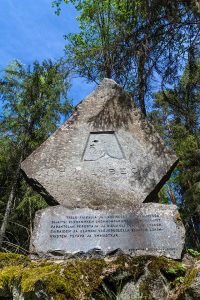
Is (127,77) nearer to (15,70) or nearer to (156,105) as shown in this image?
(15,70)

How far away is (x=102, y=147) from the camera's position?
4906 millimetres

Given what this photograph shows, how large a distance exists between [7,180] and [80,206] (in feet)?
33.0

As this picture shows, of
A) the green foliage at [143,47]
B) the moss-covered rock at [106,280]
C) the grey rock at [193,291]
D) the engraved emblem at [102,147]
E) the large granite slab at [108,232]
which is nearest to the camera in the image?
the grey rock at [193,291]

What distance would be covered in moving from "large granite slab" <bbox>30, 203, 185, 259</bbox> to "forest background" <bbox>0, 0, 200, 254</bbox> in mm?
3321

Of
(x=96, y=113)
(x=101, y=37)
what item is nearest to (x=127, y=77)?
(x=96, y=113)

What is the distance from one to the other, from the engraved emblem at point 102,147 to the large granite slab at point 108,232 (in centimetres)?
80

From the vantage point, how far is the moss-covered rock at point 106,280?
3.10m

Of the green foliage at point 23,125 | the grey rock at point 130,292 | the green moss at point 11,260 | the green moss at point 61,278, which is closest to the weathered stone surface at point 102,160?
the green moss at point 11,260

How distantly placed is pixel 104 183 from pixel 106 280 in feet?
4.85

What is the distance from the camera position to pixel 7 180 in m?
13.9

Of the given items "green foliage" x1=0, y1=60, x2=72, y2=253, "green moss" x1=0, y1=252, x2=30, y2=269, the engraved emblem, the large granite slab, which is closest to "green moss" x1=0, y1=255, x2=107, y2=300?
the large granite slab

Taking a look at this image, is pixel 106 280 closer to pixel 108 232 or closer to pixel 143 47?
pixel 108 232

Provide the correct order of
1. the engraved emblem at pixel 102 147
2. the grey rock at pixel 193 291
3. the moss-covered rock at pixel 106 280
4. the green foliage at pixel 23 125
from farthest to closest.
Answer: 1. the green foliage at pixel 23 125
2. the engraved emblem at pixel 102 147
3. the moss-covered rock at pixel 106 280
4. the grey rock at pixel 193 291

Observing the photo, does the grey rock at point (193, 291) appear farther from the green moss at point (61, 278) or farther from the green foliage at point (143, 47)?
the green foliage at point (143, 47)
